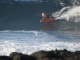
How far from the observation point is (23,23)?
4412cm

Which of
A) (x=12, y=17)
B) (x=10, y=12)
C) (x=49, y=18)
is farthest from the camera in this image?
(x=10, y=12)

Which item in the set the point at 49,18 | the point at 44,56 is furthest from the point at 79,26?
the point at 44,56

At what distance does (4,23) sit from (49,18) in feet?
16.7

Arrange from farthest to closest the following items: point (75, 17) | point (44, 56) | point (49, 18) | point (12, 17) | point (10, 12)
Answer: point (10, 12)
point (12, 17)
point (75, 17)
point (49, 18)
point (44, 56)

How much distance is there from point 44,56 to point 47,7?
138ft

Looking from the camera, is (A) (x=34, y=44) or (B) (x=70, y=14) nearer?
(A) (x=34, y=44)

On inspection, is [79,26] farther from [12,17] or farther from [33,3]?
[33,3]

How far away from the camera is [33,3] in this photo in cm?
5372

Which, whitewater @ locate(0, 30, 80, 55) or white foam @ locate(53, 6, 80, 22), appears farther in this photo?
white foam @ locate(53, 6, 80, 22)

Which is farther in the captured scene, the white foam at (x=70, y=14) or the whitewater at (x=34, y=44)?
the white foam at (x=70, y=14)

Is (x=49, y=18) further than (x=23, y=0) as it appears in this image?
No

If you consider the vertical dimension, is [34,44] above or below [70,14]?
above

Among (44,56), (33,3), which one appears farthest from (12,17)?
(44,56)

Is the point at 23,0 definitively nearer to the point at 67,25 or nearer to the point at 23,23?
the point at 23,23
